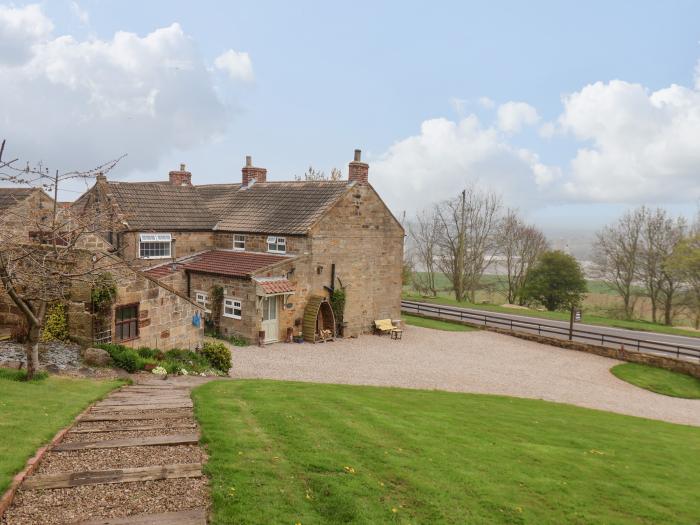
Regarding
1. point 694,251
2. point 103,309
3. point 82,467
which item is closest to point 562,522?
point 82,467

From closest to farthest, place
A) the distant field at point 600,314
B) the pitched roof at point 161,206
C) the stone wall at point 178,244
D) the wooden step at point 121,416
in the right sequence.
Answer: the wooden step at point 121,416
the stone wall at point 178,244
the pitched roof at point 161,206
the distant field at point 600,314

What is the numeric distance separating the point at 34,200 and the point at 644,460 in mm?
41940

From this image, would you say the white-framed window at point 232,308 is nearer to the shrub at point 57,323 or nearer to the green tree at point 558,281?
the shrub at point 57,323

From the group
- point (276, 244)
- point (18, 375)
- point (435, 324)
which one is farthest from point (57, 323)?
point (435, 324)

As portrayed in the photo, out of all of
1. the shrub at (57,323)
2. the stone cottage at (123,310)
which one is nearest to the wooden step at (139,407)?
the stone cottage at (123,310)

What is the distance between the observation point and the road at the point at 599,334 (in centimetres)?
3072

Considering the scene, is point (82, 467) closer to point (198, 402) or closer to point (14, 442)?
point (14, 442)

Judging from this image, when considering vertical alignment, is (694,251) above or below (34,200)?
below

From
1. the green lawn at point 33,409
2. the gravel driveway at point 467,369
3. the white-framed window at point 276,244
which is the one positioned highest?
the white-framed window at point 276,244

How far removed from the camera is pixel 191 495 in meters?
7.40

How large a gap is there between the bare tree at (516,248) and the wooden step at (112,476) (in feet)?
191

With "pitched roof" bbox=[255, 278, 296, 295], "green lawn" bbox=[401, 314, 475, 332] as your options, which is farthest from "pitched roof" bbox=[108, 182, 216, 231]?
"green lawn" bbox=[401, 314, 475, 332]

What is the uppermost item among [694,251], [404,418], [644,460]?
[694,251]

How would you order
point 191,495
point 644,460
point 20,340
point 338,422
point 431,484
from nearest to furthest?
1. point 191,495
2. point 431,484
3. point 338,422
4. point 644,460
5. point 20,340
